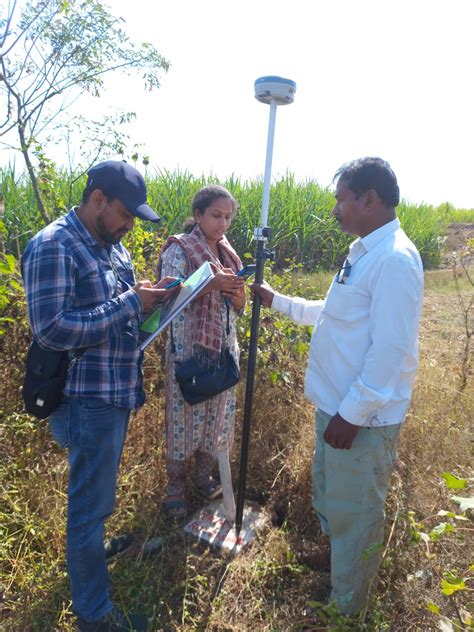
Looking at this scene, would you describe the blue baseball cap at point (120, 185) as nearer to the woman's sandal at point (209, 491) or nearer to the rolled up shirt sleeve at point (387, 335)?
the rolled up shirt sleeve at point (387, 335)

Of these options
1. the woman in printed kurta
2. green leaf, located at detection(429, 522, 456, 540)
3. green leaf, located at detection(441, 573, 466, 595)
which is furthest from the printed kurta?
green leaf, located at detection(441, 573, 466, 595)

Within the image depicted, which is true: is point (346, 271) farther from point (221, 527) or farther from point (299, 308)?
point (221, 527)

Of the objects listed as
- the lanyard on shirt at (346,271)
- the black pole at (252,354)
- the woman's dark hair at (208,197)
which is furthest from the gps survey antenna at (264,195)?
the lanyard on shirt at (346,271)

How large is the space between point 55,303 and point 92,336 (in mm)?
168

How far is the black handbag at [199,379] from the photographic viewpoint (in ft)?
7.68

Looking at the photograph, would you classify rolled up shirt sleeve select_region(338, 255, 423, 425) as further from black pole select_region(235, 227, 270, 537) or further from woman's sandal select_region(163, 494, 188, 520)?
woman's sandal select_region(163, 494, 188, 520)

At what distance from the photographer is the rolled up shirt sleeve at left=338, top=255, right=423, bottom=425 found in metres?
1.66

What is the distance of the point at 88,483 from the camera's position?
176cm

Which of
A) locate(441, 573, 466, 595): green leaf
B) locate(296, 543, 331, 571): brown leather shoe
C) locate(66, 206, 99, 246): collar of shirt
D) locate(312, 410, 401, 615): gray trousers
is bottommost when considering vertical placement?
locate(296, 543, 331, 571): brown leather shoe

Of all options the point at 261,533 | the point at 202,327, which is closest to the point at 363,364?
the point at 202,327

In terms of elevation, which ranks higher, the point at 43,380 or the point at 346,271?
the point at 346,271

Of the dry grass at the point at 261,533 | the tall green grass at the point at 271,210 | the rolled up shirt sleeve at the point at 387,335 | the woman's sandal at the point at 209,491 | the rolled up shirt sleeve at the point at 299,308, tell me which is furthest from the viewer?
the tall green grass at the point at 271,210

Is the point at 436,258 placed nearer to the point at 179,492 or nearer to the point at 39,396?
the point at 179,492

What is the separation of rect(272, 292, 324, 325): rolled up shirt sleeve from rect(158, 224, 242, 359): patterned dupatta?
322 millimetres
